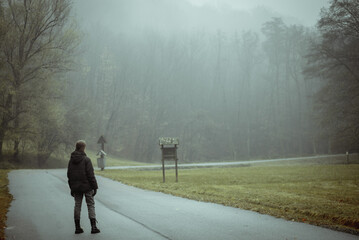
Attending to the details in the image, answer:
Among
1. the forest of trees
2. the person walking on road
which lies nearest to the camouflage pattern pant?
the person walking on road

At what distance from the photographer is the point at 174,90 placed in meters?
64.1

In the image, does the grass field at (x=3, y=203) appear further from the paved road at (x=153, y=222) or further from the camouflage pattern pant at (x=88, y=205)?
the camouflage pattern pant at (x=88, y=205)

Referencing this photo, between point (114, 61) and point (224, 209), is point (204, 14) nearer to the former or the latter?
point (114, 61)

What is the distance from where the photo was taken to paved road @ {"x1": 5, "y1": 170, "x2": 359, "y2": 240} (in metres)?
6.00

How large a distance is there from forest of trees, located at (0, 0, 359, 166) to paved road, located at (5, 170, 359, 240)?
18.9 metres

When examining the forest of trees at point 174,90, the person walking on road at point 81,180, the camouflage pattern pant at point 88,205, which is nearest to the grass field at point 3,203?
the camouflage pattern pant at point 88,205

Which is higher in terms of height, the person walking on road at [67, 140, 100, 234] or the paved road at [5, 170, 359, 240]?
the person walking on road at [67, 140, 100, 234]

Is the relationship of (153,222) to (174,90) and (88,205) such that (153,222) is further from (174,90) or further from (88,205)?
(174,90)

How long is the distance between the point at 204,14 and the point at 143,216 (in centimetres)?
8150

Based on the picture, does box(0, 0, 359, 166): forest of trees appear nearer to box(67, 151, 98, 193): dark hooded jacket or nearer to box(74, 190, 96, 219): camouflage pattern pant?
box(67, 151, 98, 193): dark hooded jacket

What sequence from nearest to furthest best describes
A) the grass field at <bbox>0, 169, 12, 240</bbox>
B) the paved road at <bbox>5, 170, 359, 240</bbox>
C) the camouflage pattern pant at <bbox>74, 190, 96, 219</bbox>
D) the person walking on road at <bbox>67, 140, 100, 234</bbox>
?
1. the paved road at <bbox>5, 170, 359, 240</bbox>
2. the camouflage pattern pant at <bbox>74, 190, 96, 219</bbox>
3. the person walking on road at <bbox>67, 140, 100, 234</bbox>
4. the grass field at <bbox>0, 169, 12, 240</bbox>

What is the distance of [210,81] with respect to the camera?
71.7m

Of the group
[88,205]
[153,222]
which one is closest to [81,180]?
[88,205]

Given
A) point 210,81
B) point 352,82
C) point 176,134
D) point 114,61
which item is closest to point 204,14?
point 210,81
